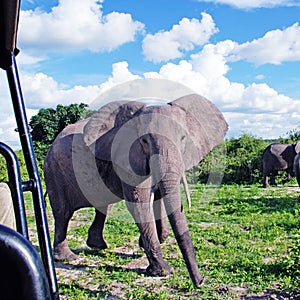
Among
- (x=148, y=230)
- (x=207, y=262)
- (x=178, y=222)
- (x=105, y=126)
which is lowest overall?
(x=207, y=262)

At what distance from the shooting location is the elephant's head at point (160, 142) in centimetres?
388

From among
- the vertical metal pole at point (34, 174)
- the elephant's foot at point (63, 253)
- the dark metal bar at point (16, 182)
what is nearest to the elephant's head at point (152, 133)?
the elephant's foot at point (63, 253)

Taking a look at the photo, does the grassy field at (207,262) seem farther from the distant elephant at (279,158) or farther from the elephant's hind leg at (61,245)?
the distant elephant at (279,158)

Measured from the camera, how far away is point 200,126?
16.0ft

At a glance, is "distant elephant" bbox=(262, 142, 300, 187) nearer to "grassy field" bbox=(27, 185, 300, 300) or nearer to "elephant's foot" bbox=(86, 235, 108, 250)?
"grassy field" bbox=(27, 185, 300, 300)

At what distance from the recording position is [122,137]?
4.62 meters

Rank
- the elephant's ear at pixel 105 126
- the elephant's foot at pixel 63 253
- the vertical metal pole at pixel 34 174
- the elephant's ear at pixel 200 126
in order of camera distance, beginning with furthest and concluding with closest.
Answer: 1. the elephant's foot at pixel 63 253
2. the elephant's ear at pixel 105 126
3. the elephant's ear at pixel 200 126
4. the vertical metal pole at pixel 34 174

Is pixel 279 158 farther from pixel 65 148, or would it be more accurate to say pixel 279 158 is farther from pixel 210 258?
pixel 65 148

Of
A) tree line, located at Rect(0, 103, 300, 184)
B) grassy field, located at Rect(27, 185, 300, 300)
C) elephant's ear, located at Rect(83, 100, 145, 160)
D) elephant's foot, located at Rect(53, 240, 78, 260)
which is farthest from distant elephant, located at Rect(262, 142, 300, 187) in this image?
elephant's ear, located at Rect(83, 100, 145, 160)

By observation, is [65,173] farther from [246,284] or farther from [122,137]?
[246,284]

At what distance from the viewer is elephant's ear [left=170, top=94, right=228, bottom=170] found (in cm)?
456

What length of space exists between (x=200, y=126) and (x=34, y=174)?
11.9 ft

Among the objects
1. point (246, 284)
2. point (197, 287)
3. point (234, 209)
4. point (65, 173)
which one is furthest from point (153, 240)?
point (234, 209)

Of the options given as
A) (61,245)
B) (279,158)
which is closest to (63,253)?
(61,245)
